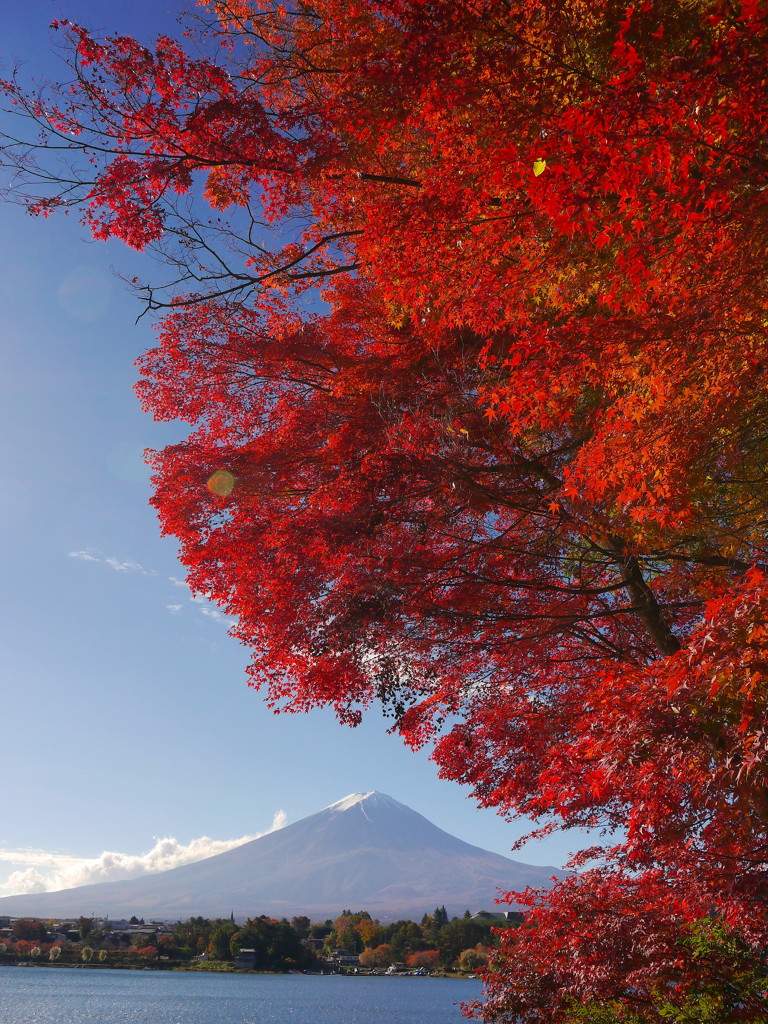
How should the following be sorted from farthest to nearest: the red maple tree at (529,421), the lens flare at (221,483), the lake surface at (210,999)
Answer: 1. the lake surface at (210,999)
2. the lens flare at (221,483)
3. the red maple tree at (529,421)

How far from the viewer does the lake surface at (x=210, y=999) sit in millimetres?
45438

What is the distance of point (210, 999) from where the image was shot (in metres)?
59.4

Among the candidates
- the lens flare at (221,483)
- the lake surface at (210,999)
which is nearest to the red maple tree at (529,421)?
the lens flare at (221,483)

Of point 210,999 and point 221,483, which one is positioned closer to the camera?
point 221,483

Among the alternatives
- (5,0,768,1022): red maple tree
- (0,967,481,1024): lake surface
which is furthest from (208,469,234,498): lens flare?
(0,967,481,1024): lake surface

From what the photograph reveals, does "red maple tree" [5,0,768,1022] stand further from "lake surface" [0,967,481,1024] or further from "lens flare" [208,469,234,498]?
"lake surface" [0,967,481,1024]

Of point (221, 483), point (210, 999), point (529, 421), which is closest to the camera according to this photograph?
point (529, 421)

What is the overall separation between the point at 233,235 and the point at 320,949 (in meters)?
97.6

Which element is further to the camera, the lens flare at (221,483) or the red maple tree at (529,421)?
the lens flare at (221,483)

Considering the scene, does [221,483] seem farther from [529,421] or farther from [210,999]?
[210,999]

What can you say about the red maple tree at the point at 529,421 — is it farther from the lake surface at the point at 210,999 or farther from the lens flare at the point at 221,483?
the lake surface at the point at 210,999

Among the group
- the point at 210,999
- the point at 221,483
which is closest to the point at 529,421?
the point at 221,483

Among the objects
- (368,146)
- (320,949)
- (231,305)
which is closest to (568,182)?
(368,146)

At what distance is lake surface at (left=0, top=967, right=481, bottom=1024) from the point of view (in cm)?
4544
